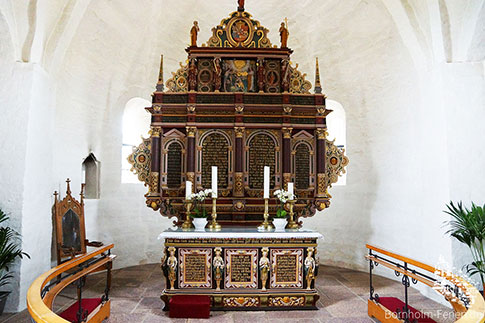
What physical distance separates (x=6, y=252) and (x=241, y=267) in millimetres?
3652

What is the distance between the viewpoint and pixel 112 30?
8.96m

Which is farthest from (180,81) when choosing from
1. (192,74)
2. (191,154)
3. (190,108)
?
(191,154)

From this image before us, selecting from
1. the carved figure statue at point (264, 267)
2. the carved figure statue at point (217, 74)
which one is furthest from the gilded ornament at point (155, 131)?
the carved figure statue at point (264, 267)

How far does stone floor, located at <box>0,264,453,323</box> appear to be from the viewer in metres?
5.59

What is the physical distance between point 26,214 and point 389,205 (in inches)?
298

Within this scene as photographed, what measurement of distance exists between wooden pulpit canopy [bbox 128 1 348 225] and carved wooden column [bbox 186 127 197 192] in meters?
0.02

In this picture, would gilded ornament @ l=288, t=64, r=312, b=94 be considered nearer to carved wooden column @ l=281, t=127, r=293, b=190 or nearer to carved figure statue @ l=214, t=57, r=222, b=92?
carved wooden column @ l=281, t=127, r=293, b=190

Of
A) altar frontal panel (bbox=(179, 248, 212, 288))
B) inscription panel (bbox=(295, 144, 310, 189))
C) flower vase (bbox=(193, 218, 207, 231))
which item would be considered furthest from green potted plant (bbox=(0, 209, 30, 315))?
inscription panel (bbox=(295, 144, 310, 189))

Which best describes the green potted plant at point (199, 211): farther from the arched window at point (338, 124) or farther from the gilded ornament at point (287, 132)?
the arched window at point (338, 124)

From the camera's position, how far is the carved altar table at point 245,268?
596 centimetres

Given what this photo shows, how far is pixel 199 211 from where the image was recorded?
7.13 m

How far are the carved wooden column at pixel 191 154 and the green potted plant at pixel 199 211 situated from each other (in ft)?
1.12

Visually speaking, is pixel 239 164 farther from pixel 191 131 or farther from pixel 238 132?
pixel 191 131

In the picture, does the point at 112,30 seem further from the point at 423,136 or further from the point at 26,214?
the point at 423,136
